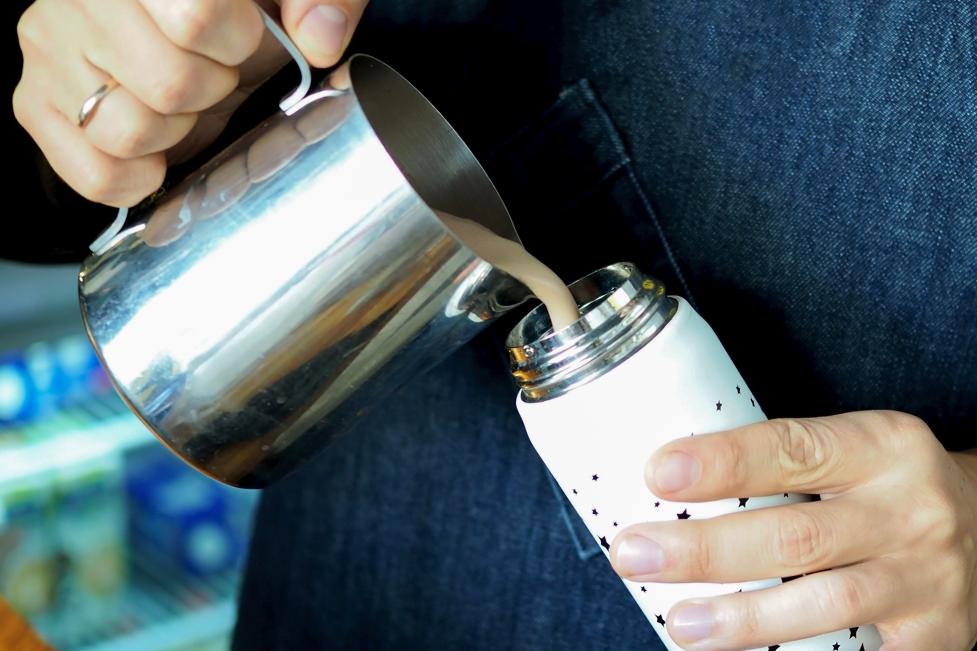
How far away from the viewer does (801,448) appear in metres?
0.55

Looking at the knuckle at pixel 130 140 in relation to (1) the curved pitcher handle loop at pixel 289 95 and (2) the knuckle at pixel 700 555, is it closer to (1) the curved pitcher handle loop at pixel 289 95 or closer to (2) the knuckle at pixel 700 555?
(1) the curved pitcher handle loop at pixel 289 95

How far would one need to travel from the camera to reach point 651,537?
0.53 metres

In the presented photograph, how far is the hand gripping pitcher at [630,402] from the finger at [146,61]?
0.24 meters

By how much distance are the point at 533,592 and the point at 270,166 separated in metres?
0.44

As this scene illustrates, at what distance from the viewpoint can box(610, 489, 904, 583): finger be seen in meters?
0.52

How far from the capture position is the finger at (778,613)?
53 centimetres

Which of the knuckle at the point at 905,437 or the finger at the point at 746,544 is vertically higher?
the finger at the point at 746,544

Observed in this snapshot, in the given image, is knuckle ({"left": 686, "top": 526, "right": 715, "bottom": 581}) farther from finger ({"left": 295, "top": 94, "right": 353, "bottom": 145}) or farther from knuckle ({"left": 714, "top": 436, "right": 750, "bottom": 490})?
finger ({"left": 295, "top": 94, "right": 353, "bottom": 145})

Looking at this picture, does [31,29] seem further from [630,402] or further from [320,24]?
[630,402]

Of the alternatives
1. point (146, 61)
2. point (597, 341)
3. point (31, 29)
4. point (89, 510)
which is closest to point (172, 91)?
point (146, 61)

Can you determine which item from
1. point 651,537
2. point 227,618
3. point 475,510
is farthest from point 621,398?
point 227,618

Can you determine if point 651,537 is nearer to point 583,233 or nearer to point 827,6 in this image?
point 583,233

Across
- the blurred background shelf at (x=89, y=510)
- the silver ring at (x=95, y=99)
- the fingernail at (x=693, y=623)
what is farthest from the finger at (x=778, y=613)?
the blurred background shelf at (x=89, y=510)

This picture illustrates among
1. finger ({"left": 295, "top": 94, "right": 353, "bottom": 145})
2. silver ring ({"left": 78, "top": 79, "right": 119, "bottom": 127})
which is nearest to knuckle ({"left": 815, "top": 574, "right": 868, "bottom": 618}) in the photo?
finger ({"left": 295, "top": 94, "right": 353, "bottom": 145})
